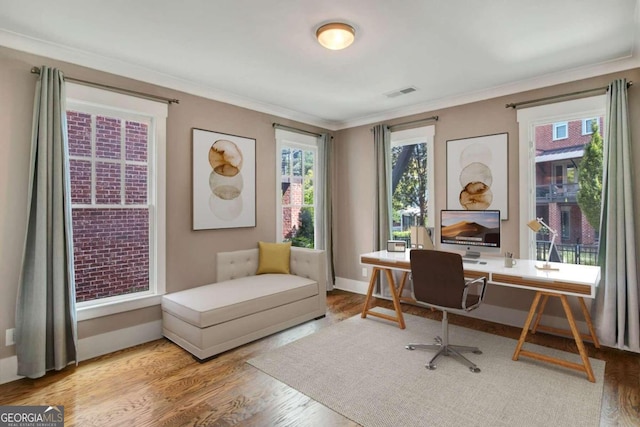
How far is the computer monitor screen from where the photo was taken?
3111mm

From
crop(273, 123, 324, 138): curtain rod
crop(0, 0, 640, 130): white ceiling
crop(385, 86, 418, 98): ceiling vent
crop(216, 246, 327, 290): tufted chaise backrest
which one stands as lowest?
crop(216, 246, 327, 290): tufted chaise backrest

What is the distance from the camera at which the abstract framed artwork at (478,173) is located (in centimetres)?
358

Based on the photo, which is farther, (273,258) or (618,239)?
(273,258)

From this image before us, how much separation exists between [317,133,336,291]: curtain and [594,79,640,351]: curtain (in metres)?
3.06

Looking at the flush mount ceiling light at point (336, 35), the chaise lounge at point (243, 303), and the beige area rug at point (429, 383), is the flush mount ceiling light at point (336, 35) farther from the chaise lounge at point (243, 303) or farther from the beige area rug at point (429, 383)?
the beige area rug at point (429, 383)

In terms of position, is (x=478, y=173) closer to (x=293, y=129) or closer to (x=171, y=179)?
(x=293, y=129)

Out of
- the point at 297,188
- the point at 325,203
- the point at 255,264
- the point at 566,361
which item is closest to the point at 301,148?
the point at 297,188

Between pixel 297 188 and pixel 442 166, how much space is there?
1969 millimetres

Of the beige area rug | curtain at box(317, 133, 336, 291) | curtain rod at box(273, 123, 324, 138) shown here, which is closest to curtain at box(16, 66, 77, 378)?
the beige area rug

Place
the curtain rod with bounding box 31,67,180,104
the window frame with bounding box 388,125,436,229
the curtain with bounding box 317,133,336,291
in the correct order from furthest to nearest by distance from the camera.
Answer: the curtain with bounding box 317,133,336,291 → the window frame with bounding box 388,125,436,229 → the curtain rod with bounding box 31,67,180,104

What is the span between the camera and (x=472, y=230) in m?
3.25

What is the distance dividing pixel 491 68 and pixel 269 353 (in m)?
3.28

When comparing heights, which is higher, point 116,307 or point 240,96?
point 240,96

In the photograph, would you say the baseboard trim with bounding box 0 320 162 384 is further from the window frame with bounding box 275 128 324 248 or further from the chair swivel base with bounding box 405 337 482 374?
the chair swivel base with bounding box 405 337 482 374
